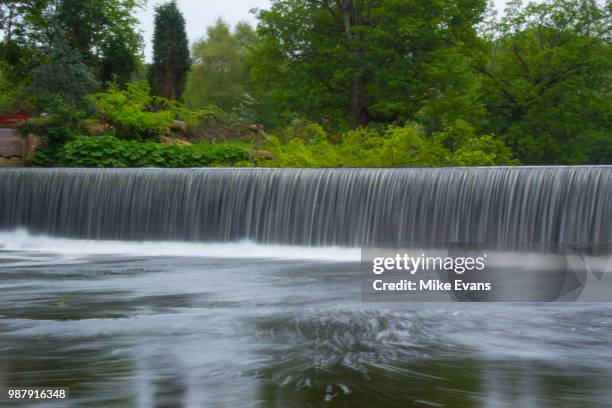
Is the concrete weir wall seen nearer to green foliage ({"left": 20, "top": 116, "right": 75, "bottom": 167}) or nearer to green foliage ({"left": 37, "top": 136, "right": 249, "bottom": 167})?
green foliage ({"left": 20, "top": 116, "right": 75, "bottom": 167})

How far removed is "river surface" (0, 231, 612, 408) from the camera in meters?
6.63

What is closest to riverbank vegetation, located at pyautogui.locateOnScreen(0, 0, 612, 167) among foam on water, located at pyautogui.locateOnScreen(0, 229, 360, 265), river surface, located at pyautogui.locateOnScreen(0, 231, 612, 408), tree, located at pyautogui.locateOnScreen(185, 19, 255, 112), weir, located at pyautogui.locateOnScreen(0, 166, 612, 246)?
weir, located at pyautogui.locateOnScreen(0, 166, 612, 246)

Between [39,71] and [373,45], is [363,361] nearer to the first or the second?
[39,71]

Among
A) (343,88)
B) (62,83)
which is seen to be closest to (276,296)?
(62,83)

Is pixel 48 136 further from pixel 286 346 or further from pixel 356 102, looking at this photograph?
pixel 286 346

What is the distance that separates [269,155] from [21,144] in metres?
7.74

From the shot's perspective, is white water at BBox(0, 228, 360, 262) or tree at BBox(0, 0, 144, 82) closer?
white water at BBox(0, 228, 360, 262)

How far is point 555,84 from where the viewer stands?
138 feet

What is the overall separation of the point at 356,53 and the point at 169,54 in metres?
9.08

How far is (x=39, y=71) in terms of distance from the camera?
30266 mm

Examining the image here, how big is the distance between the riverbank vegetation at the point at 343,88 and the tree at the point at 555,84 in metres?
0.08

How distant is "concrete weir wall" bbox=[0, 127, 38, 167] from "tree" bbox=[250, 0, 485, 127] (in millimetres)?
12252

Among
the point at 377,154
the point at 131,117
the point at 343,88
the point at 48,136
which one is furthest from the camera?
the point at 343,88

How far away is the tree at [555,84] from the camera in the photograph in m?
41.1
